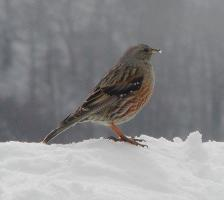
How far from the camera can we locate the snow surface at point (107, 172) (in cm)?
586

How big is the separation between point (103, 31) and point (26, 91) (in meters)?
24.5

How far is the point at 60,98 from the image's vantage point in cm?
9725

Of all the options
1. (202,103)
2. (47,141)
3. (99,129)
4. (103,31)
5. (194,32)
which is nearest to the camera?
(47,141)

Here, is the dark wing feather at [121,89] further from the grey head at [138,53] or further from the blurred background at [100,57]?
the blurred background at [100,57]

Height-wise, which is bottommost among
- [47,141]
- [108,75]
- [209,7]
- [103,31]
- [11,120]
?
[11,120]

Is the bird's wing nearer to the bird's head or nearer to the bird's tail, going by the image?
the bird's tail

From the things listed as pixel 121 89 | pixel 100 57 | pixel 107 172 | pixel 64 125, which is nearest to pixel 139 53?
pixel 121 89

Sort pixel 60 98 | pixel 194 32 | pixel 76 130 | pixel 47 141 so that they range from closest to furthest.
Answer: pixel 47 141, pixel 76 130, pixel 60 98, pixel 194 32

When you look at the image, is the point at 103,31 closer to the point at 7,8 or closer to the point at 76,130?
the point at 7,8

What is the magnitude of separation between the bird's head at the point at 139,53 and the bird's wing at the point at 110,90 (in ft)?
1.62

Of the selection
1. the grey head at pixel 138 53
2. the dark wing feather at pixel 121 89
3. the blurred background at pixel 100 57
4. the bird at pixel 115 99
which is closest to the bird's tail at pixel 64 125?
the bird at pixel 115 99

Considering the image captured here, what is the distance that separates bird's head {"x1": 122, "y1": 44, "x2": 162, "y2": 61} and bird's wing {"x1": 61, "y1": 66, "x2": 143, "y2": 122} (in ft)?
1.62

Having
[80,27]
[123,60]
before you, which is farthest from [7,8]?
[123,60]

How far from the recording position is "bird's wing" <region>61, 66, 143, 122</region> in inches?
336
